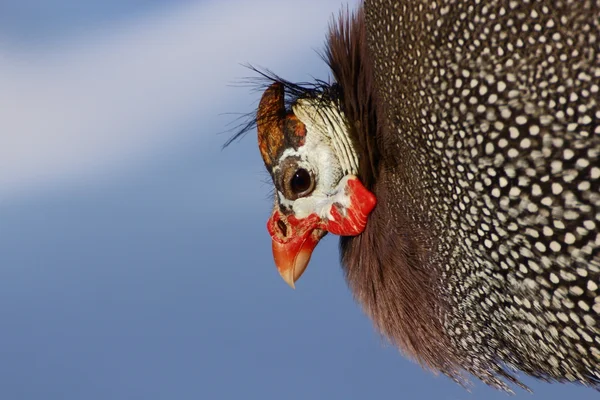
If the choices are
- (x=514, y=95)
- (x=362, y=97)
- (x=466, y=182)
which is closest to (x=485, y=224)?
(x=466, y=182)

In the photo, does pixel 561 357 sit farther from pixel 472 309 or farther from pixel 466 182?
pixel 466 182

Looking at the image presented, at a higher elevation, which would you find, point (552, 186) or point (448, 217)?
point (552, 186)

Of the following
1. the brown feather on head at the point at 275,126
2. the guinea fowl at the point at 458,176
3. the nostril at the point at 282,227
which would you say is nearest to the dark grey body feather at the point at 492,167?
the guinea fowl at the point at 458,176

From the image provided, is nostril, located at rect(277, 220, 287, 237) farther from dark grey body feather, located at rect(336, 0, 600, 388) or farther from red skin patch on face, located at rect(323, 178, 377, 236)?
dark grey body feather, located at rect(336, 0, 600, 388)

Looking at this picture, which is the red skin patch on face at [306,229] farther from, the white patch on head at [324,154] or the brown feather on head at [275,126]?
the brown feather on head at [275,126]

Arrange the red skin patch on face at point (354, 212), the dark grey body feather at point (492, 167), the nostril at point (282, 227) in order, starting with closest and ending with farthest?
the dark grey body feather at point (492, 167), the red skin patch on face at point (354, 212), the nostril at point (282, 227)

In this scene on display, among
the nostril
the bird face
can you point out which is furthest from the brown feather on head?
the nostril

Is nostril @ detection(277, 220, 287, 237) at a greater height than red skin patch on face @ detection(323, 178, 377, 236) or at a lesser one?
lesser
